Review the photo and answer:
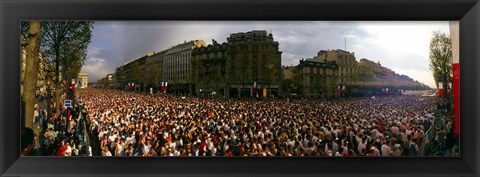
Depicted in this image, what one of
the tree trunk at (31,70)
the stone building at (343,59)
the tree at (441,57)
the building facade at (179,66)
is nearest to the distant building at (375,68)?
the stone building at (343,59)

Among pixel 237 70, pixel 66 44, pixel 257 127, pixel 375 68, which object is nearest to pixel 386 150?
pixel 375 68

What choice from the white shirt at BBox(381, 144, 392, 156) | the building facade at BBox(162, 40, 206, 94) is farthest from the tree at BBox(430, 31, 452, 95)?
the building facade at BBox(162, 40, 206, 94)

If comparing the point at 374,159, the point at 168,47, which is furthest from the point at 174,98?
the point at 374,159

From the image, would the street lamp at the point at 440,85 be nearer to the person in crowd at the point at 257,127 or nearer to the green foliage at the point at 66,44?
the person in crowd at the point at 257,127

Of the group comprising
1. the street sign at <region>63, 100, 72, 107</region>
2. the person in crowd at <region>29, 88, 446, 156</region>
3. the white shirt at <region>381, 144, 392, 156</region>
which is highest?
the street sign at <region>63, 100, 72, 107</region>

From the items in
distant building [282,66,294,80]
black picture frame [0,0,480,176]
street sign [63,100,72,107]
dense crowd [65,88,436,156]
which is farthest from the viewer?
street sign [63,100,72,107]

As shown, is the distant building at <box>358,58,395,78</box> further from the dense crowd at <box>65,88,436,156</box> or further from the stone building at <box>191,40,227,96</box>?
the stone building at <box>191,40,227,96</box>
